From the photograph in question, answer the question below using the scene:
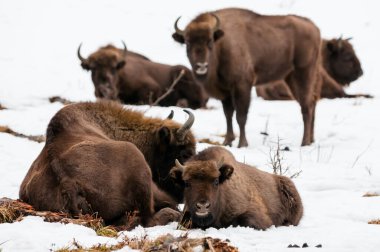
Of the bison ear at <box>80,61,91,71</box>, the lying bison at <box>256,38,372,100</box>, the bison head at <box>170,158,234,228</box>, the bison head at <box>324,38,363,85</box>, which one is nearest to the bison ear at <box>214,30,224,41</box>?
the bison ear at <box>80,61,91,71</box>

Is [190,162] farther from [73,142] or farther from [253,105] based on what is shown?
[253,105]

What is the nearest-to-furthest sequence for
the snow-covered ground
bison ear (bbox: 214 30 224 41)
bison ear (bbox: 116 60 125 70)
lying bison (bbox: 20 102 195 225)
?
the snow-covered ground, lying bison (bbox: 20 102 195 225), bison ear (bbox: 214 30 224 41), bison ear (bbox: 116 60 125 70)

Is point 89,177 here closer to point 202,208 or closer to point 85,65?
point 202,208

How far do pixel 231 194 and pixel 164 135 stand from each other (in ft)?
3.98

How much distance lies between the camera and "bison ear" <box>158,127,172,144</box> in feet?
29.2

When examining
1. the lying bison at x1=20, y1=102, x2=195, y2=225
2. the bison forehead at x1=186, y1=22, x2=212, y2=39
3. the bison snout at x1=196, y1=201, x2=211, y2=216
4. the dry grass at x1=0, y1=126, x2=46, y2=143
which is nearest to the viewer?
the bison snout at x1=196, y1=201, x2=211, y2=216

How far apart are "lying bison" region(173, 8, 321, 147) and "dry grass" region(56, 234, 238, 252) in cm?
840

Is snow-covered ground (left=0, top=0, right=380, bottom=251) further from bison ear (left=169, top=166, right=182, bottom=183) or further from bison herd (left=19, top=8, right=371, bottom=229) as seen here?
bison ear (left=169, top=166, right=182, bottom=183)

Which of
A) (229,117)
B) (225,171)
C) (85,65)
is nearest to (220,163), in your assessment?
(225,171)

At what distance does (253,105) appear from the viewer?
19516mm

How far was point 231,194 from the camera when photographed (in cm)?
812

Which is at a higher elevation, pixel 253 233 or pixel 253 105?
pixel 253 233

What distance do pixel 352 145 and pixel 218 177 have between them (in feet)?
25.1

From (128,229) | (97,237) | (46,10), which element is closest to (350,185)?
(128,229)
